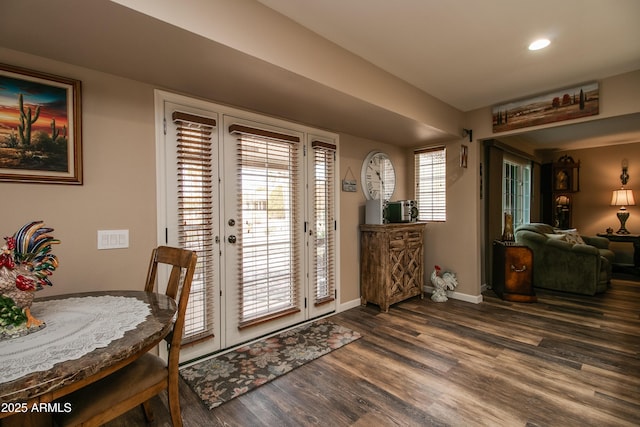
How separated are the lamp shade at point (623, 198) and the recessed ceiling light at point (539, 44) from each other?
5137 mm

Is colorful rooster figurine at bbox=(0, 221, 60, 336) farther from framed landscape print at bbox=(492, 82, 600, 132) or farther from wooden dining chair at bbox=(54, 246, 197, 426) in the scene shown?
framed landscape print at bbox=(492, 82, 600, 132)

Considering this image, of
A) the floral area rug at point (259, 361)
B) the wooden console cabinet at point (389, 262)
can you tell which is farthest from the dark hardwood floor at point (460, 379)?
the wooden console cabinet at point (389, 262)

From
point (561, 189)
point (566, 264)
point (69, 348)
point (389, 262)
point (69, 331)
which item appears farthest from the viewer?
point (561, 189)

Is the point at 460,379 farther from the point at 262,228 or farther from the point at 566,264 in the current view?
the point at 566,264

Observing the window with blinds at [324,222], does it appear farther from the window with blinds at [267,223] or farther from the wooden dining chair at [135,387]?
the wooden dining chair at [135,387]

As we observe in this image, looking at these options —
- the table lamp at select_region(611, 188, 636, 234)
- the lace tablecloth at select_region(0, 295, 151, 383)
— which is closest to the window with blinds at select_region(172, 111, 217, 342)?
the lace tablecloth at select_region(0, 295, 151, 383)

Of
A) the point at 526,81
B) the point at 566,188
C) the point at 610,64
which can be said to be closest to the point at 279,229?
the point at 526,81

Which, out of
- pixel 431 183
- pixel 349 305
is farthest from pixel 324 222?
pixel 431 183

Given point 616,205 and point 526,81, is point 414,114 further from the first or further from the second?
point 616,205

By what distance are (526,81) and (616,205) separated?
4683mm

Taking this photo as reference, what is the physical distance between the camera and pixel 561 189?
251 inches

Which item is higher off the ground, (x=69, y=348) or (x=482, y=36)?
(x=482, y=36)

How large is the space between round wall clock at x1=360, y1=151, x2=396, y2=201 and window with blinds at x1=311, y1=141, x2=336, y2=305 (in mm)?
613

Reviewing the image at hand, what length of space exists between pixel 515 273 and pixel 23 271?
15.4ft
